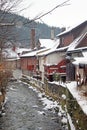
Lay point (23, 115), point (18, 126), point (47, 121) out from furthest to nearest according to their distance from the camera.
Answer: point (23, 115), point (47, 121), point (18, 126)

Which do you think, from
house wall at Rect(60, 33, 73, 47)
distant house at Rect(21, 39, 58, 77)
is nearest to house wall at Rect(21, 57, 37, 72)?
distant house at Rect(21, 39, 58, 77)

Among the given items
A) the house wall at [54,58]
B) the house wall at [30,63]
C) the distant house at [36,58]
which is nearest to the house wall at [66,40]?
the house wall at [54,58]

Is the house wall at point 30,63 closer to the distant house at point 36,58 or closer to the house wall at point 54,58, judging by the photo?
the distant house at point 36,58

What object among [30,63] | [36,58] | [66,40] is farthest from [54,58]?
[30,63]

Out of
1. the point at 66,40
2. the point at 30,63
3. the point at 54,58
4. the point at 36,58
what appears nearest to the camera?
the point at 66,40

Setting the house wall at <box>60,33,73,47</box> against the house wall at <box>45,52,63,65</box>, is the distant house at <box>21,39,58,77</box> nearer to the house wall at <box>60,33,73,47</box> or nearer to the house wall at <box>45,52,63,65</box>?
the house wall at <box>45,52,63,65</box>

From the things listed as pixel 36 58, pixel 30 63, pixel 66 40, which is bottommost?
pixel 30 63

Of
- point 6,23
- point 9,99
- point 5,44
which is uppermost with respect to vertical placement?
point 6,23

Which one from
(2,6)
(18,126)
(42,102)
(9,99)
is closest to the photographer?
(2,6)

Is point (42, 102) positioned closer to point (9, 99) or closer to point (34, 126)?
point (9, 99)

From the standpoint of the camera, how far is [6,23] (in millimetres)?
6410

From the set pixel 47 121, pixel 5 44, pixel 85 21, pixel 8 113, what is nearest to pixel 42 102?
pixel 8 113

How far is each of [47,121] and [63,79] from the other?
16561 millimetres

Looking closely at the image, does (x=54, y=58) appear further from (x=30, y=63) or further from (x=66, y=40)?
(x=30, y=63)
